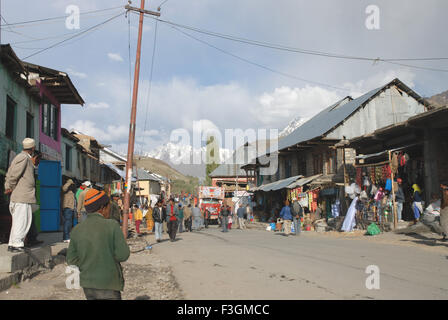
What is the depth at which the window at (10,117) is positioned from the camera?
1346 cm

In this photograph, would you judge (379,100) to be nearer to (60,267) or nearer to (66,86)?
(66,86)

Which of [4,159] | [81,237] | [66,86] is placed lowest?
[81,237]

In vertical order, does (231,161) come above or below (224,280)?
above

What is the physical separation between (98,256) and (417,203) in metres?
15.0

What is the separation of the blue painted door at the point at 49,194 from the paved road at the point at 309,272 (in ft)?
15.5

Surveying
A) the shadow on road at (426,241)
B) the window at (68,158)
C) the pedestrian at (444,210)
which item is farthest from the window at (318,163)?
the window at (68,158)

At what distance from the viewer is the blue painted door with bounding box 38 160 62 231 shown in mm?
14719

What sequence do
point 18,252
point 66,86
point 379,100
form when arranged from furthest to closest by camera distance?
1. point 379,100
2. point 66,86
3. point 18,252

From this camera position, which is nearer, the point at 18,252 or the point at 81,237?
the point at 81,237

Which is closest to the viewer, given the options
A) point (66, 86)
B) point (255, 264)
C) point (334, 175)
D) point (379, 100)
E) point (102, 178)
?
point (255, 264)

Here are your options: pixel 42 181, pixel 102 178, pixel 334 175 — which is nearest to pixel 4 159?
pixel 42 181
